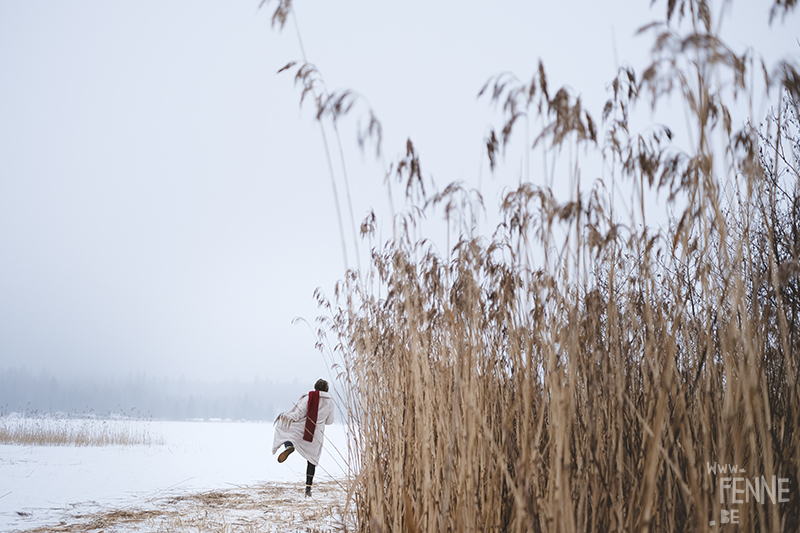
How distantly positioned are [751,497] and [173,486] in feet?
22.3

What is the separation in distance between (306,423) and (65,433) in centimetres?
972

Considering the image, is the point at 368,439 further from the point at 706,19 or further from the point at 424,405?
the point at 706,19

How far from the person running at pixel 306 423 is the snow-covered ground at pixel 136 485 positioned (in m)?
0.44

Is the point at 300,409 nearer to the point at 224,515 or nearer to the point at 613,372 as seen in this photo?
the point at 224,515

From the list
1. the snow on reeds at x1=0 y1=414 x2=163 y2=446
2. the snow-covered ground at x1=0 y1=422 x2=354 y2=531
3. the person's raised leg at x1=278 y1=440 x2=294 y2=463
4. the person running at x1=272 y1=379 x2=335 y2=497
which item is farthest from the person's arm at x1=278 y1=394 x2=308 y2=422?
the snow on reeds at x1=0 y1=414 x2=163 y2=446

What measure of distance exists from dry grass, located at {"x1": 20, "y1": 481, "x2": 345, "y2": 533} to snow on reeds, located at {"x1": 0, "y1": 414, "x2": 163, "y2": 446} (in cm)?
867

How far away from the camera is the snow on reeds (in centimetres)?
1169

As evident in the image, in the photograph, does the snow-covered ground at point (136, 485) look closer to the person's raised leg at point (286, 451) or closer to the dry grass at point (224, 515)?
the dry grass at point (224, 515)

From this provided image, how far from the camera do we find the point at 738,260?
1073mm

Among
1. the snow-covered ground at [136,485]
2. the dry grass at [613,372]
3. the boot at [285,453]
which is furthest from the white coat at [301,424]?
the dry grass at [613,372]

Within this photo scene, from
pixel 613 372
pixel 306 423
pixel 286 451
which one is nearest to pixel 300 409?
pixel 306 423

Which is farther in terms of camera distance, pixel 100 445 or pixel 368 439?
pixel 100 445

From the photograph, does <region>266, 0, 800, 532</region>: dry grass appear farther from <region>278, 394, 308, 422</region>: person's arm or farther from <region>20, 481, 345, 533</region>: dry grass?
<region>278, 394, 308, 422</region>: person's arm

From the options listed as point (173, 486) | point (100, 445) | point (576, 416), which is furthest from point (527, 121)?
point (100, 445)
